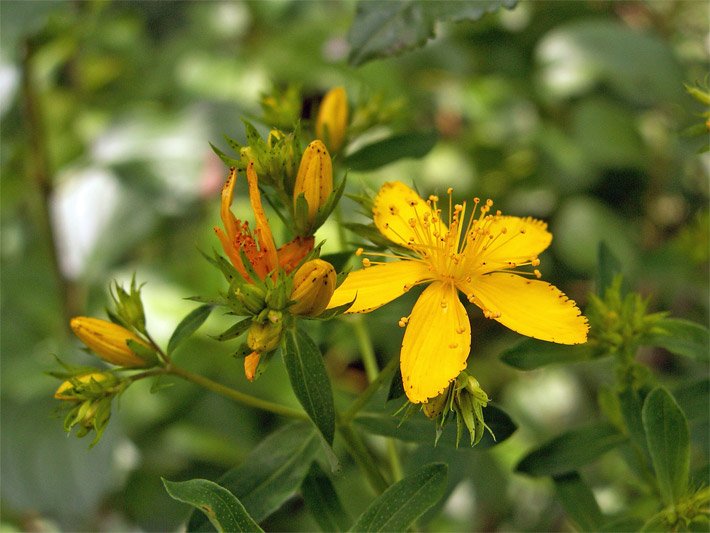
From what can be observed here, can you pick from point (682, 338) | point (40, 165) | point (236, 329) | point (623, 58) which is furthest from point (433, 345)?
point (623, 58)

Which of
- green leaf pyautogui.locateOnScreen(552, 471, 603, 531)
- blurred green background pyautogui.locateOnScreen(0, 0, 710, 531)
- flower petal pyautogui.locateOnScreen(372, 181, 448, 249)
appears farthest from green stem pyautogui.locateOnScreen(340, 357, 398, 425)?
blurred green background pyautogui.locateOnScreen(0, 0, 710, 531)

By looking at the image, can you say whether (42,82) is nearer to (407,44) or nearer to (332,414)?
(407,44)

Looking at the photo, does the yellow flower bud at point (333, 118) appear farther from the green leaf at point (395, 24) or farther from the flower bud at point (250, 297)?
the flower bud at point (250, 297)

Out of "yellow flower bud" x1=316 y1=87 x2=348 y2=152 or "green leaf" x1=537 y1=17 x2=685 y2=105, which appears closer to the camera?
"yellow flower bud" x1=316 y1=87 x2=348 y2=152

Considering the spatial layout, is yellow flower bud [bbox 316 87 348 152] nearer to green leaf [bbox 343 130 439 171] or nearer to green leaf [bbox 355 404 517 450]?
green leaf [bbox 343 130 439 171]

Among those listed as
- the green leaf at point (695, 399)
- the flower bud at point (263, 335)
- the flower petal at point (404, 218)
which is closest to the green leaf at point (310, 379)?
the flower bud at point (263, 335)

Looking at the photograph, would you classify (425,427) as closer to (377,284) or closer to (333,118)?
(377,284)
